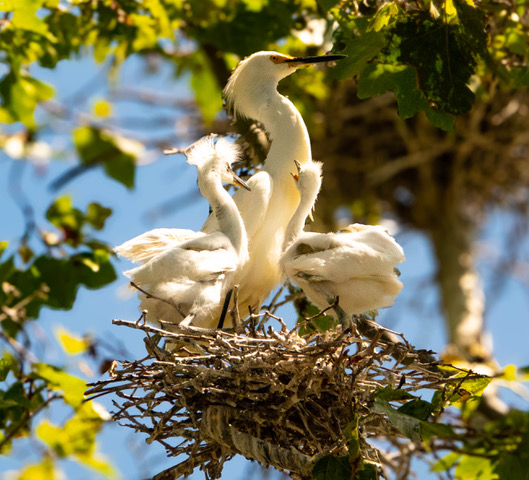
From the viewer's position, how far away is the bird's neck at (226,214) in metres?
3.43

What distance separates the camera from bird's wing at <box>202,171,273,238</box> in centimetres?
370

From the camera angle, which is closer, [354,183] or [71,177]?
[71,177]

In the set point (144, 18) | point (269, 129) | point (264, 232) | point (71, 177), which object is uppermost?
point (144, 18)

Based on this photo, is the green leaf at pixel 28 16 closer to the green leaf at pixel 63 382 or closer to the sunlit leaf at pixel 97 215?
the sunlit leaf at pixel 97 215

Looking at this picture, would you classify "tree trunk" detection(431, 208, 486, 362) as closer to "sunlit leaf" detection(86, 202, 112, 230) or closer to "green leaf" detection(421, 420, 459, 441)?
"sunlit leaf" detection(86, 202, 112, 230)

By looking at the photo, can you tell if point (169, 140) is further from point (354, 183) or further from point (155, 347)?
point (155, 347)

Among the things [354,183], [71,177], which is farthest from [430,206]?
[71,177]

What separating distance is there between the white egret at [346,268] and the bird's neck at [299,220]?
110 mm

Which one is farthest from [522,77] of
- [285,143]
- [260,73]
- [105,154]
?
[105,154]

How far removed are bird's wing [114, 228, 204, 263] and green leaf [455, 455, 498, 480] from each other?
1.43 meters

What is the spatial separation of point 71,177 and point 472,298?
467 centimetres

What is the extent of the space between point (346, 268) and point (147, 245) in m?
0.91

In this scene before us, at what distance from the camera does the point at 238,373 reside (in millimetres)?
2873

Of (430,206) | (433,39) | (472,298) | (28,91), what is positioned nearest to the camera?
(433,39)
